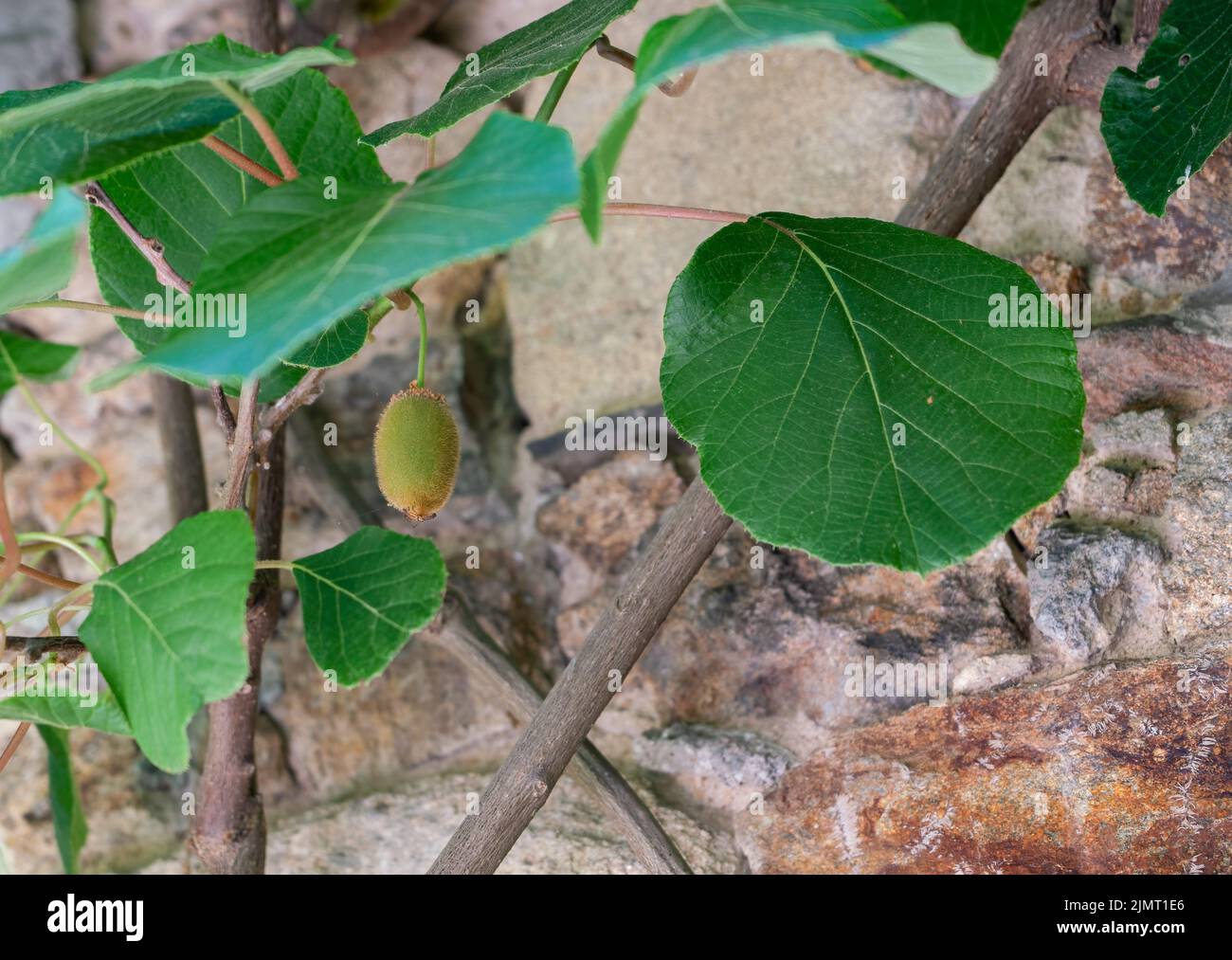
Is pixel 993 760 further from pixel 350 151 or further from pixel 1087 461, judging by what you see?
pixel 350 151

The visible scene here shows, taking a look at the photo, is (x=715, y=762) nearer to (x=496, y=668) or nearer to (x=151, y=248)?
(x=496, y=668)

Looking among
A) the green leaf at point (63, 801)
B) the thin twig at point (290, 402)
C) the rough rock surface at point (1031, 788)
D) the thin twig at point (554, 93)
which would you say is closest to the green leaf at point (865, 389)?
the thin twig at point (554, 93)

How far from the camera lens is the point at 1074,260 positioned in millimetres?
1213

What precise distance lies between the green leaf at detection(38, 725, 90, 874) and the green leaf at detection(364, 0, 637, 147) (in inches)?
28.3

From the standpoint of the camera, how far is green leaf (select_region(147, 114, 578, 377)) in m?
0.48

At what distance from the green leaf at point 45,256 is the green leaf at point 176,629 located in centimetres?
17

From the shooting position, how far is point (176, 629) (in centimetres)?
73

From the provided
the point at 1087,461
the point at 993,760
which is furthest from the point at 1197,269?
the point at 993,760

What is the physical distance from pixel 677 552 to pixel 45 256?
55 centimetres

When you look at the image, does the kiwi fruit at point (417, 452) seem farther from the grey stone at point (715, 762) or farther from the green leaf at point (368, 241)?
the grey stone at point (715, 762)

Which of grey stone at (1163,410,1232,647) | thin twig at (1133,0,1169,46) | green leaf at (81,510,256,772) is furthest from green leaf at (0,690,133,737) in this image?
thin twig at (1133,0,1169,46)

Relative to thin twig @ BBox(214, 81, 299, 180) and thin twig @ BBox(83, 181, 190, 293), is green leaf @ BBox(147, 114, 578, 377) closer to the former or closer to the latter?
thin twig @ BBox(214, 81, 299, 180)

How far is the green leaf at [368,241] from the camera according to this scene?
0.48 meters

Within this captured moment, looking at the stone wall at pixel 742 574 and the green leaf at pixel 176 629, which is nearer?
the green leaf at pixel 176 629
